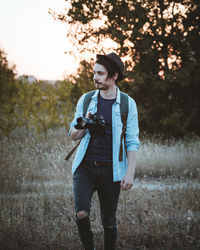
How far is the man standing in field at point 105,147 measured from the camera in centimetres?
267

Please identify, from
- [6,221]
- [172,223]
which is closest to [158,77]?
[172,223]

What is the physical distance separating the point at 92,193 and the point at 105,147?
17.6 inches

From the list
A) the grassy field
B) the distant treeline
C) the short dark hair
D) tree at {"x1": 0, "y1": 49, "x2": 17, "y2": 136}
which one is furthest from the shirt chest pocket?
tree at {"x1": 0, "y1": 49, "x2": 17, "y2": 136}

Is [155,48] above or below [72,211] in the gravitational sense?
above

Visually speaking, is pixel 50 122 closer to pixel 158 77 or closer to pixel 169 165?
pixel 158 77

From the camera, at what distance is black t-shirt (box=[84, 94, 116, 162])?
109 inches

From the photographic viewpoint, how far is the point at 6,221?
3.96m

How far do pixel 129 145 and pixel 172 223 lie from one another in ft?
5.68

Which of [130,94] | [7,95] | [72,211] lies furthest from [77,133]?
[7,95]

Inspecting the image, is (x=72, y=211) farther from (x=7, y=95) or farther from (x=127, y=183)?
(x=7, y=95)

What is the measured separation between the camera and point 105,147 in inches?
110

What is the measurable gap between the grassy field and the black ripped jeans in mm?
921

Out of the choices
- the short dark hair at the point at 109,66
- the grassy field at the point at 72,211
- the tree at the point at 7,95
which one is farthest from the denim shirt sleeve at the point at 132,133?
the tree at the point at 7,95

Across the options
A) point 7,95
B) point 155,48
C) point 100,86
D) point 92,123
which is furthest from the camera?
point 7,95
